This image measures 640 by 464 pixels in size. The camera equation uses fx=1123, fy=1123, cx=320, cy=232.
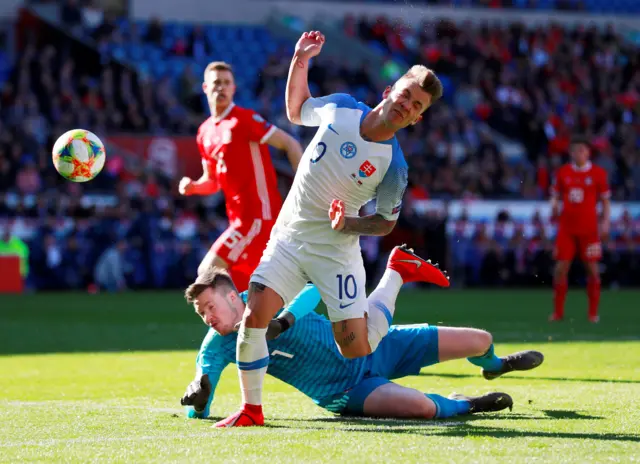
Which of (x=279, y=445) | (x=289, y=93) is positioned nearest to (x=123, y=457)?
(x=279, y=445)

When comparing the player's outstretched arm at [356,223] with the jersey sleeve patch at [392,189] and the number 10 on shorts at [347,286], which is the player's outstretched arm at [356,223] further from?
the number 10 on shorts at [347,286]

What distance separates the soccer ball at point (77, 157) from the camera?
28.8ft

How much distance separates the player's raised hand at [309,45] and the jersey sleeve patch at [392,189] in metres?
0.83

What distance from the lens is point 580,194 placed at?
1550 centimetres

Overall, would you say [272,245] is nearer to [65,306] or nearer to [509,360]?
[509,360]

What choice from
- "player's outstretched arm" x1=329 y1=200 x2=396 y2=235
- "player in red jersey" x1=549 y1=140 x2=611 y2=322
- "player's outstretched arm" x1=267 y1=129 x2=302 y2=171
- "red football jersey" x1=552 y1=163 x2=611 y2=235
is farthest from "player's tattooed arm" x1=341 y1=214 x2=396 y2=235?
"red football jersey" x1=552 y1=163 x2=611 y2=235

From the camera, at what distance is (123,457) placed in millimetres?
5359

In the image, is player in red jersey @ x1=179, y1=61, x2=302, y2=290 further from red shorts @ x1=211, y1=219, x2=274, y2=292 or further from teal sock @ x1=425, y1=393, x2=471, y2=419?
teal sock @ x1=425, y1=393, x2=471, y2=419

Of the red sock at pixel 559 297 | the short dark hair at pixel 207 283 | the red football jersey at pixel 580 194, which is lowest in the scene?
the red sock at pixel 559 297

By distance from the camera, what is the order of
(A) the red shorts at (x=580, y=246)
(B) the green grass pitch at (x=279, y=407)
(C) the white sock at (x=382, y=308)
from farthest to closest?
(A) the red shorts at (x=580, y=246) < (C) the white sock at (x=382, y=308) < (B) the green grass pitch at (x=279, y=407)

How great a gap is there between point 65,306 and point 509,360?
41.2 ft

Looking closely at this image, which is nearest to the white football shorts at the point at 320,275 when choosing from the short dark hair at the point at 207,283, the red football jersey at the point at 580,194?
the short dark hair at the point at 207,283

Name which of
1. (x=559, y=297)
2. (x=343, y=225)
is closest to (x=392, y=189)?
(x=343, y=225)

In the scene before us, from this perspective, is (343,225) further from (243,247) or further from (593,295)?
(593,295)
